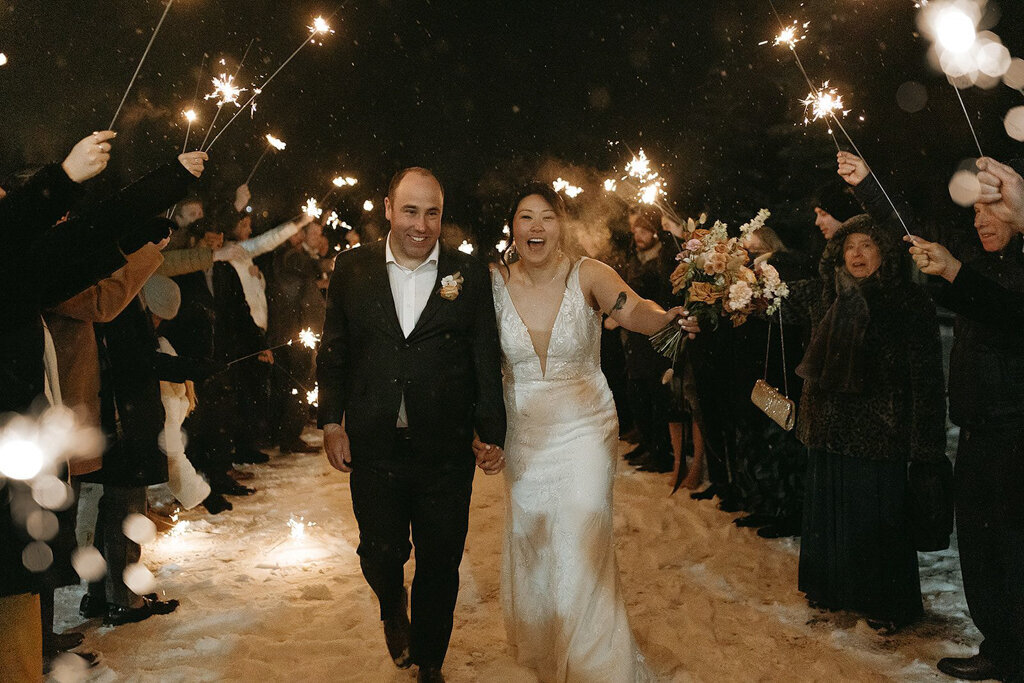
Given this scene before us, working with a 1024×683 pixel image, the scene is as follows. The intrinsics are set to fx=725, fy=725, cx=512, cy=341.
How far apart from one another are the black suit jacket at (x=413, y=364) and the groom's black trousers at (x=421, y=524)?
72 mm

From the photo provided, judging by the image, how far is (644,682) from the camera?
135 inches

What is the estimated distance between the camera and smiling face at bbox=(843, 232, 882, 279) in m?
4.18

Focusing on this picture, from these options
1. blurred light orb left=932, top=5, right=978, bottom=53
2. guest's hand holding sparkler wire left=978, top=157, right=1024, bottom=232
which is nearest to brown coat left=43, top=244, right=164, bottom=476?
blurred light orb left=932, top=5, right=978, bottom=53

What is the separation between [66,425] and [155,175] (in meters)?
1.01

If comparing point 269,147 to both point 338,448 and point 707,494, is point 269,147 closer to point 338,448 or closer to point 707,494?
point 707,494

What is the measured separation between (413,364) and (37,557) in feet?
5.39

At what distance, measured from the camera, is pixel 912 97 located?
1166cm

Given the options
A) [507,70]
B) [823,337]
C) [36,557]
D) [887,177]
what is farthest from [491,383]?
[507,70]

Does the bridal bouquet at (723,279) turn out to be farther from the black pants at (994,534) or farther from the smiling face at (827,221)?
the black pants at (994,534)

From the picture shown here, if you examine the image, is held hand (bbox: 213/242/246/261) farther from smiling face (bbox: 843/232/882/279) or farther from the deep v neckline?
smiling face (bbox: 843/232/882/279)

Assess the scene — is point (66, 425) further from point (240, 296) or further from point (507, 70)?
point (507, 70)

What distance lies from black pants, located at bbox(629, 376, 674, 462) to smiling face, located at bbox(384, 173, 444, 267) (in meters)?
4.09

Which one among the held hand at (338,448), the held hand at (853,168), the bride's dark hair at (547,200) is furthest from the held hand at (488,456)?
the held hand at (853,168)

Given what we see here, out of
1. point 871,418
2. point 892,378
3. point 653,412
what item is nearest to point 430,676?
point 871,418
